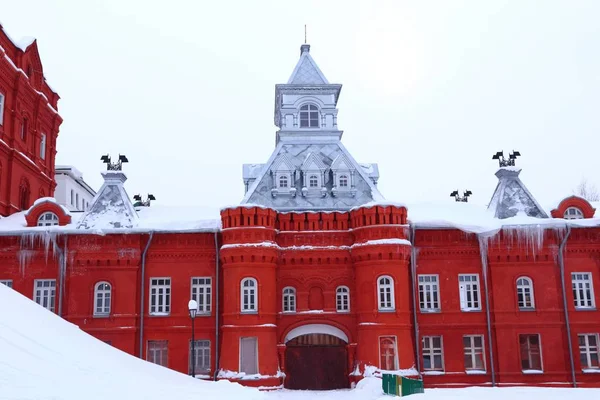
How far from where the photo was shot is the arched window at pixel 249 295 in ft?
91.5

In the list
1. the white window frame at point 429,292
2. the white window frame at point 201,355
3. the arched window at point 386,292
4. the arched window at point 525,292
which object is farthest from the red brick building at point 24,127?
the arched window at point 525,292

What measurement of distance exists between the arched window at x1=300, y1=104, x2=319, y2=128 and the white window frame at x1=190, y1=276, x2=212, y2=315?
1017 centimetres

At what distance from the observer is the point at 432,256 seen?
97.6ft

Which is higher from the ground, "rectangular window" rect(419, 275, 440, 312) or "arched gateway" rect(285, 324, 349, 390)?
"rectangular window" rect(419, 275, 440, 312)

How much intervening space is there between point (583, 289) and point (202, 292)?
17.7m

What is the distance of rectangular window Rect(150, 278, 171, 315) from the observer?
29.3 meters

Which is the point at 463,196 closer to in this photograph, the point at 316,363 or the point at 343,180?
the point at 343,180

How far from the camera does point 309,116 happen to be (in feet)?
113

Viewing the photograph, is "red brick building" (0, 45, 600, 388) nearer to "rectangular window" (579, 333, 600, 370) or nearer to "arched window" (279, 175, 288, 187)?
"rectangular window" (579, 333, 600, 370)

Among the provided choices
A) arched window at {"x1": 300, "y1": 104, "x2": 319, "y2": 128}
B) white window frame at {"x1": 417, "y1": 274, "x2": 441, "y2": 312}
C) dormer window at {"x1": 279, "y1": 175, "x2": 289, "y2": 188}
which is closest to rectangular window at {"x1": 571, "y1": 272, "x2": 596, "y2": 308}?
white window frame at {"x1": 417, "y1": 274, "x2": 441, "y2": 312}

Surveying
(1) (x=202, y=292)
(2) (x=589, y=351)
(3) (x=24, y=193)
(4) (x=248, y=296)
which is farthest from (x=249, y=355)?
(3) (x=24, y=193)

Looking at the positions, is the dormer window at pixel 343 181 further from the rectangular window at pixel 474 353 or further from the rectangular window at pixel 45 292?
the rectangular window at pixel 45 292

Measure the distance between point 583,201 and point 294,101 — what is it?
1543 centimetres

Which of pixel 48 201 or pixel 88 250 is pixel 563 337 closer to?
pixel 88 250
